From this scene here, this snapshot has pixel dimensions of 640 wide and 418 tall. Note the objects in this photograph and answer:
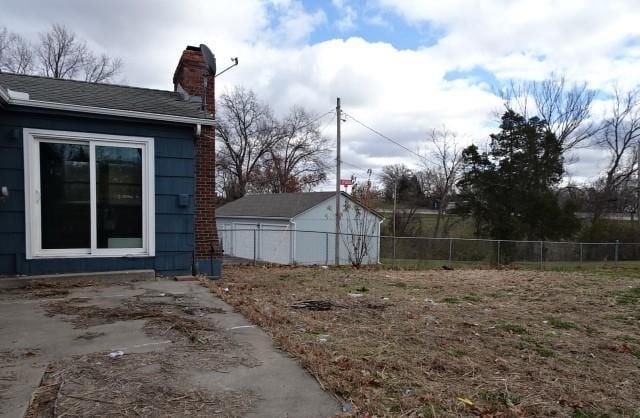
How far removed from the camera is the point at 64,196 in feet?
21.2

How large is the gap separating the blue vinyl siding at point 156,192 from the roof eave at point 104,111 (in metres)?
0.15

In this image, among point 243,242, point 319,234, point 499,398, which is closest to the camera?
point 499,398

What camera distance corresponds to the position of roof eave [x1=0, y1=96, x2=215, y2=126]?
6.07 meters

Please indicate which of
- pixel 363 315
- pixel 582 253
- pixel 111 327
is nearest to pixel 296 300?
pixel 363 315

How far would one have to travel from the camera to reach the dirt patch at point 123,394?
2.54 m

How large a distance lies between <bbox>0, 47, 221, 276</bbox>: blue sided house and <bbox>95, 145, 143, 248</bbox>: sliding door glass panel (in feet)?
0.05

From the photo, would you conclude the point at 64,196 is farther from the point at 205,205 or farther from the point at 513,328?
the point at 513,328

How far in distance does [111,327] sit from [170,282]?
2488mm

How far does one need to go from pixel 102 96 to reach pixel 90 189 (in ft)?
→ 5.72

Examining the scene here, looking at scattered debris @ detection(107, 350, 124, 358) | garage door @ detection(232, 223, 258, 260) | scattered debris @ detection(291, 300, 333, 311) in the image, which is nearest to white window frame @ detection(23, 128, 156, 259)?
scattered debris @ detection(291, 300, 333, 311)

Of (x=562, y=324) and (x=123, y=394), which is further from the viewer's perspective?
(x=562, y=324)

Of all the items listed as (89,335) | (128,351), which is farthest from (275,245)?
(128,351)

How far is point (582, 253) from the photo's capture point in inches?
851

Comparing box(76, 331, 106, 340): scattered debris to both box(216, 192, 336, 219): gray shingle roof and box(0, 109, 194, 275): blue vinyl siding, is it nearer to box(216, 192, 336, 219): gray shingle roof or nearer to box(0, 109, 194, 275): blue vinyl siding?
box(0, 109, 194, 275): blue vinyl siding
